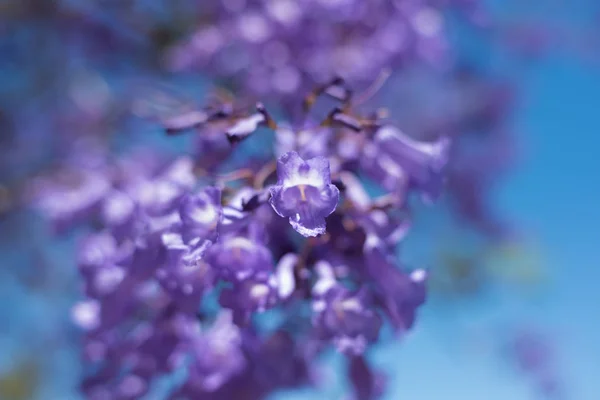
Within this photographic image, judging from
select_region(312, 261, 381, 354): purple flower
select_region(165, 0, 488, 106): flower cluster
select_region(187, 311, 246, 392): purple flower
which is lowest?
select_region(165, 0, 488, 106): flower cluster

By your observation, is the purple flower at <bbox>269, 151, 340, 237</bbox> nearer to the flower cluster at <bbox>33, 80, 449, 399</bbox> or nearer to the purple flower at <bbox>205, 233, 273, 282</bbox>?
the flower cluster at <bbox>33, 80, 449, 399</bbox>

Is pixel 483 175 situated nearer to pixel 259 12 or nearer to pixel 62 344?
pixel 259 12

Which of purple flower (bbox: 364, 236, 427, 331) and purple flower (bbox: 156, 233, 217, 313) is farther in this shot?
purple flower (bbox: 364, 236, 427, 331)

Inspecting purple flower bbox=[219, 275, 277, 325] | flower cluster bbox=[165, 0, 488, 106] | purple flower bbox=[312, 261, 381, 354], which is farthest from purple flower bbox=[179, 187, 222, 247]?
flower cluster bbox=[165, 0, 488, 106]

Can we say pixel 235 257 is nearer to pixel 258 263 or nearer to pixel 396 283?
pixel 258 263

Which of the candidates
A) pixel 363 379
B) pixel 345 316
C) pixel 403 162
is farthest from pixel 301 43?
pixel 345 316

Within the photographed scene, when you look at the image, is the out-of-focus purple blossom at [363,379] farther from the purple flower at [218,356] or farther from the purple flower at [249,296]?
the purple flower at [249,296]

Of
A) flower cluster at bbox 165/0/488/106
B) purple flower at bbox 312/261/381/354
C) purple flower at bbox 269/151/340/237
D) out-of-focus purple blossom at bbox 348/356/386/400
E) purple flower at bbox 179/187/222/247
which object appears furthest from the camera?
flower cluster at bbox 165/0/488/106

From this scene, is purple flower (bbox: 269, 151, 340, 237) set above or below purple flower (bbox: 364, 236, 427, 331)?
above
